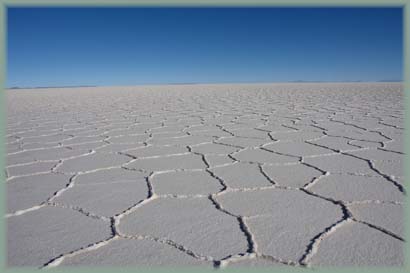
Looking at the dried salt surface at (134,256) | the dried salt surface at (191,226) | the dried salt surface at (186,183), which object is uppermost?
the dried salt surface at (186,183)

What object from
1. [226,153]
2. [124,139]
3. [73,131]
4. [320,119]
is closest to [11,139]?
[73,131]

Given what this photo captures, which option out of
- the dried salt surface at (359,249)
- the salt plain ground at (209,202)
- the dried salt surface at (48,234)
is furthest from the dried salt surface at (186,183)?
the dried salt surface at (359,249)

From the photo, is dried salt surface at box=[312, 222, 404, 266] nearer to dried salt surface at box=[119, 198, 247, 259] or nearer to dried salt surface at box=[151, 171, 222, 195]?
dried salt surface at box=[119, 198, 247, 259]

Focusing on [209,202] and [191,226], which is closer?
[191,226]

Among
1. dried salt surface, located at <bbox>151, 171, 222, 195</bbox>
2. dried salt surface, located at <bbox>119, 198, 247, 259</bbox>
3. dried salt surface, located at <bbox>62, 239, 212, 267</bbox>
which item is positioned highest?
dried salt surface, located at <bbox>151, 171, 222, 195</bbox>

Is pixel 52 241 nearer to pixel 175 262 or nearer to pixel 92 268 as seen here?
pixel 92 268

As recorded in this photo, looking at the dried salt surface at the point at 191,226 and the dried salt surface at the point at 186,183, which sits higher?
the dried salt surface at the point at 186,183

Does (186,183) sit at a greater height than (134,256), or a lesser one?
greater

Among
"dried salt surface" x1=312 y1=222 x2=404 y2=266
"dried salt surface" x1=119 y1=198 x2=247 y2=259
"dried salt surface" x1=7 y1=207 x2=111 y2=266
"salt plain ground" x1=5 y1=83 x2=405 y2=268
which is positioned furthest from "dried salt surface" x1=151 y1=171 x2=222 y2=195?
"dried salt surface" x1=312 y1=222 x2=404 y2=266

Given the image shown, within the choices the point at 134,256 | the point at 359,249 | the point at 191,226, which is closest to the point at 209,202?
the point at 191,226

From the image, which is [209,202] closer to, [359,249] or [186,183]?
[186,183]

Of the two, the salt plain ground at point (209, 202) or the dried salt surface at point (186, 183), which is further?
the dried salt surface at point (186, 183)

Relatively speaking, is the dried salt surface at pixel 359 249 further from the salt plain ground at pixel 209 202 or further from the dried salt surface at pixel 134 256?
the dried salt surface at pixel 134 256
